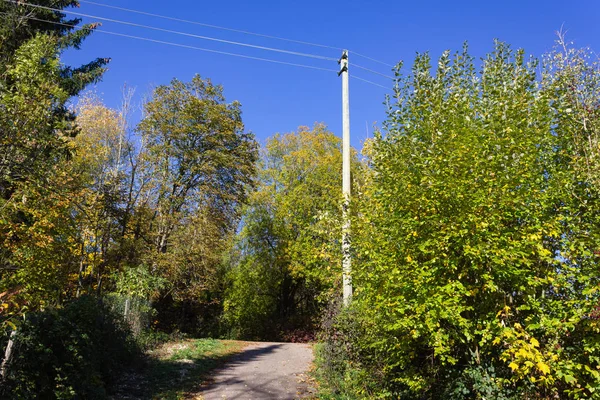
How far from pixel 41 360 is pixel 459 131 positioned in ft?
20.1

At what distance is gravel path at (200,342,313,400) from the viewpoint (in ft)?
26.5

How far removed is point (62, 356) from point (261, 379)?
195 inches

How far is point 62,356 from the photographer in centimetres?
579

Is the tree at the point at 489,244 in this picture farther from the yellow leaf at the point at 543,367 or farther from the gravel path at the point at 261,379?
the gravel path at the point at 261,379

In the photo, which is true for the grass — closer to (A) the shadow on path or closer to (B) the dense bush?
(A) the shadow on path

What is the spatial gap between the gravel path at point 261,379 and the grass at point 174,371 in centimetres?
37

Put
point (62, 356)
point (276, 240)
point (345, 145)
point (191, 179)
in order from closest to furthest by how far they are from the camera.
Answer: point (62, 356)
point (345, 145)
point (191, 179)
point (276, 240)

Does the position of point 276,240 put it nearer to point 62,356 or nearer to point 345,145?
point 345,145

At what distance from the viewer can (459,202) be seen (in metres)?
4.90

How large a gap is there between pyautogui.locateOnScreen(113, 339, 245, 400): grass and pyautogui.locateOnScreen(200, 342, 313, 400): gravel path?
1.23 ft

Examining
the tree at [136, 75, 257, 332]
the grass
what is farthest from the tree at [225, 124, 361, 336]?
the grass

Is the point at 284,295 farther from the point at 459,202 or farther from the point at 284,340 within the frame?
the point at 459,202

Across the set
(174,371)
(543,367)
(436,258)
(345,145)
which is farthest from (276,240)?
(543,367)

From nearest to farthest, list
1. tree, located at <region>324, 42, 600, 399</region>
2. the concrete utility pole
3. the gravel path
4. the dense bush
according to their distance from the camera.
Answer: tree, located at <region>324, 42, 600, 399</region> → the dense bush → the gravel path → the concrete utility pole
